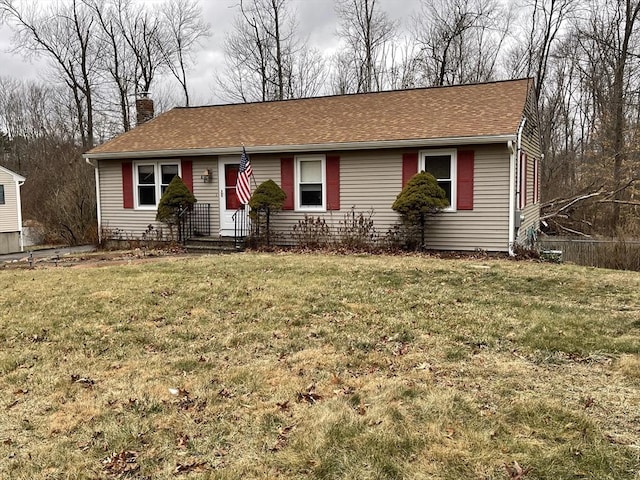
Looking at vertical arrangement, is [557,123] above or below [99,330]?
above

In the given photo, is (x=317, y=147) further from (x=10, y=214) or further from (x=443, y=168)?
(x=10, y=214)

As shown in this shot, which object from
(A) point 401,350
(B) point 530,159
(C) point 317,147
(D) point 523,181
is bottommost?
(A) point 401,350

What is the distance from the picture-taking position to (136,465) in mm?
2879

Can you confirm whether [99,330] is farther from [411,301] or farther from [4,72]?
[4,72]

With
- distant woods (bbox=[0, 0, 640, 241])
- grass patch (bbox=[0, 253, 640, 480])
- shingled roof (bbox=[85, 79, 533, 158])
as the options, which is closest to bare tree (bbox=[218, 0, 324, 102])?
distant woods (bbox=[0, 0, 640, 241])

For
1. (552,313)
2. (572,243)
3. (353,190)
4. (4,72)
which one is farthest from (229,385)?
(4,72)

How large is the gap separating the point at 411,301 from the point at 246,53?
2392 cm

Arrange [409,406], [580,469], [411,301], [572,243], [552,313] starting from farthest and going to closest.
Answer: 1. [572,243]
2. [411,301]
3. [552,313]
4. [409,406]
5. [580,469]

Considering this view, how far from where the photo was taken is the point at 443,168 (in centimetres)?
1156

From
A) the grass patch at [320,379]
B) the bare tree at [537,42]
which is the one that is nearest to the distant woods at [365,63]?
the bare tree at [537,42]

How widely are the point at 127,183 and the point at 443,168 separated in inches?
341

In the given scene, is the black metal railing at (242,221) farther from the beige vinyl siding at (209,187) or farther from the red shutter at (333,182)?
the red shutter at (333,182)

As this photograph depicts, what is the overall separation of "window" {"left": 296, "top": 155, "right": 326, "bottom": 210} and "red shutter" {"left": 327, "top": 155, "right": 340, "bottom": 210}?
0.16m

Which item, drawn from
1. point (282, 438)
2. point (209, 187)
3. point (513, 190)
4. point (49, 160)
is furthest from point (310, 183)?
point (49, 160)
